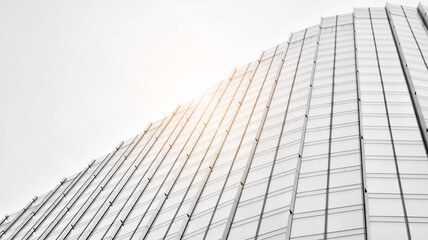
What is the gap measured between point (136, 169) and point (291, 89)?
21456mm

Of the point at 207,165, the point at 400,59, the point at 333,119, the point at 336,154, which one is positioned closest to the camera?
the point at 336,154

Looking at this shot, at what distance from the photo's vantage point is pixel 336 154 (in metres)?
38.6

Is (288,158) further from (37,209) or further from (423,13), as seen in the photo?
(423,13)

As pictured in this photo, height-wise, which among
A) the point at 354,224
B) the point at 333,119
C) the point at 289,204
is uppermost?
the point at 333,119

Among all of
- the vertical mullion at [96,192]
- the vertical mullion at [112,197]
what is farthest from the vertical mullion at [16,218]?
the vertical mullion at [112,197]

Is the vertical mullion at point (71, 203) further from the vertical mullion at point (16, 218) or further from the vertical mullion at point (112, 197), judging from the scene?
the vertical mullion at point (16, 218)

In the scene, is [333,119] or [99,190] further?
[99,190]

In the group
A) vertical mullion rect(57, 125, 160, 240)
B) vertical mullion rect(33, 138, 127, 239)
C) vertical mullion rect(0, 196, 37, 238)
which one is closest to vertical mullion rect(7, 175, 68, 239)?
vertical mullion rect(0, 196, 37, 238)

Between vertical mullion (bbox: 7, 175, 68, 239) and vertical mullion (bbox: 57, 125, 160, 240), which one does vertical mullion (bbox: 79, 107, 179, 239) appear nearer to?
vertical mullion (bbox: 57, 125, 160, 240)

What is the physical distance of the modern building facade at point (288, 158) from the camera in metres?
32.7

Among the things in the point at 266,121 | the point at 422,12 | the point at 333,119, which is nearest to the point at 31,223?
the point at 266,121

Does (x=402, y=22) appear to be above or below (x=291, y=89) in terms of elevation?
above

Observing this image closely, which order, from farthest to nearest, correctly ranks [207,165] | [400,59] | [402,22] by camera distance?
1. [402,22]
2. [400,59]
3. [207,165]

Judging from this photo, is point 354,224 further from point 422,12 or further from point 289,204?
point 422,12
